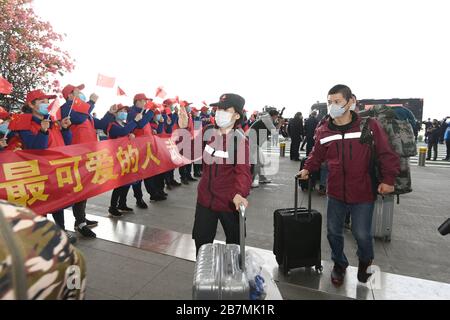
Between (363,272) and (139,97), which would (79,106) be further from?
(363,272)

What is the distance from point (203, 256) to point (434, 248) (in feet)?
11.8

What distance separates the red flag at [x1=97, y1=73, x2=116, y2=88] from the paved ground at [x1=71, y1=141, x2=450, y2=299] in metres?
2.21

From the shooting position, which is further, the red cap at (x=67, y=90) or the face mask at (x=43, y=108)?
the red cap at (x=67, y=90)

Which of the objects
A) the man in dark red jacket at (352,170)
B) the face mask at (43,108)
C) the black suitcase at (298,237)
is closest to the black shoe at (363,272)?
the man in dark red jacket at (352,170)

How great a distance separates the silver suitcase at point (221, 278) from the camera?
1.72m

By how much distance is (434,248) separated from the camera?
4062 millimetres

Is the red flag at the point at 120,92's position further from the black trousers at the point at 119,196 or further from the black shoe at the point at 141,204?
the black shoe at the point at 141,204

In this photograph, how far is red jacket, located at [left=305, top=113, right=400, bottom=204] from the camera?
284 cm

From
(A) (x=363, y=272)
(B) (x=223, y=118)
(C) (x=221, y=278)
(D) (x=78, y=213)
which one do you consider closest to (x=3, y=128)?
(D) (x=78, y=213)

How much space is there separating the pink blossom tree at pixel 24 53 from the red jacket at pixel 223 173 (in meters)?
7.39

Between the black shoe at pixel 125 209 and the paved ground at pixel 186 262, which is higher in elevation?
the black shoe at pixel 125 209

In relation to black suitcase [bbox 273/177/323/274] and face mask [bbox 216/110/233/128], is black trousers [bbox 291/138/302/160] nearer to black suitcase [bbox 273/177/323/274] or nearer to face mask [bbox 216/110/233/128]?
black suitcase [bbox 273/177/323/274]

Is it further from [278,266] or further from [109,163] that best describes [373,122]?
[109,163]

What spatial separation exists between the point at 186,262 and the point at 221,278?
1.94 m
